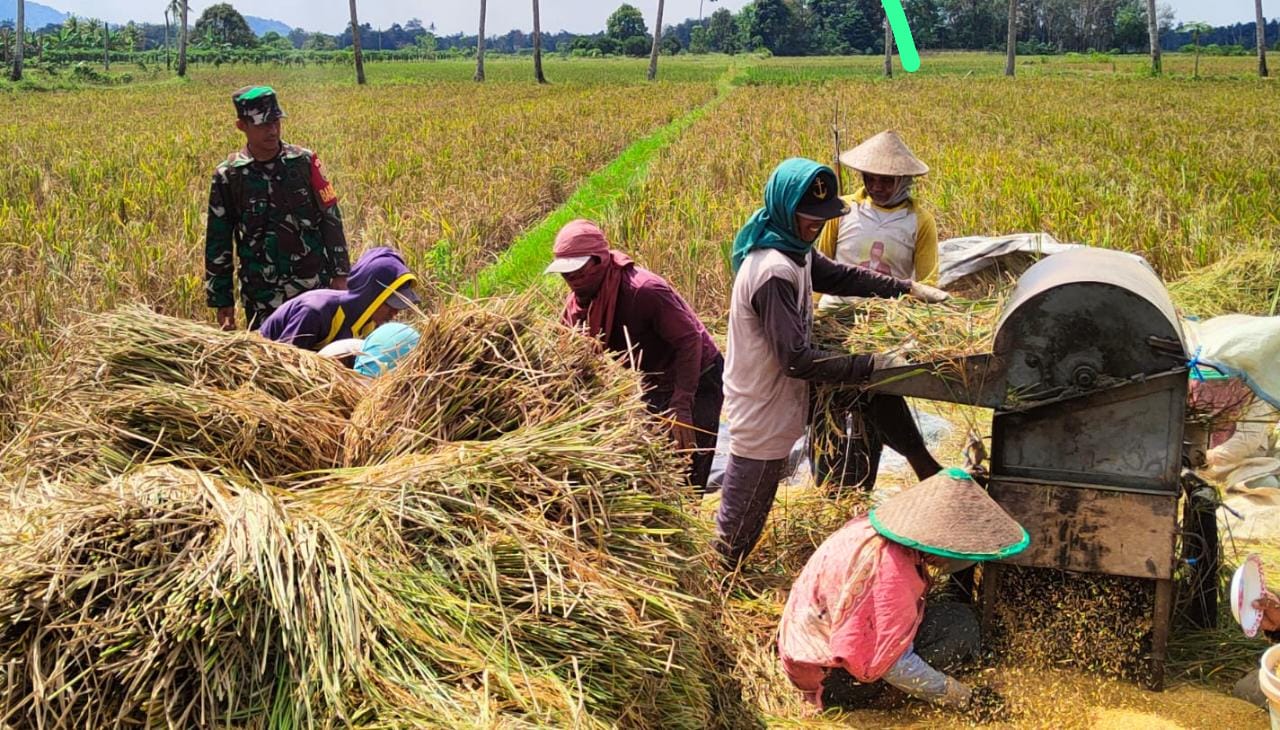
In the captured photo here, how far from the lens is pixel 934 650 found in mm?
3684

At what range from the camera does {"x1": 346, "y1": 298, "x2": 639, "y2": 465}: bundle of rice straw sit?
2.83m

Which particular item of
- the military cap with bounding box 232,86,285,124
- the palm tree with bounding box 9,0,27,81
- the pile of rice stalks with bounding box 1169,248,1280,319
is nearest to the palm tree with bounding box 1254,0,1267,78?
the palm tree with bounding box 9,0,27,81

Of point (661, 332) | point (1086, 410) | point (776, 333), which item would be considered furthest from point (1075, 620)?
point (661, 332)

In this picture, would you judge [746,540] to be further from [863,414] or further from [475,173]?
[475,173]

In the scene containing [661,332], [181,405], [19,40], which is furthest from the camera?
[19,40]

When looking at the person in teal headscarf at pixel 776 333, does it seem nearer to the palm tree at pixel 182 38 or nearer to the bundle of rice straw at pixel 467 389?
the bundle of rice straw at pixel 467 389

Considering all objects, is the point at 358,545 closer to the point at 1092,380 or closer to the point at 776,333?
the point at 776,333

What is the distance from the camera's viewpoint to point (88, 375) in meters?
2.98

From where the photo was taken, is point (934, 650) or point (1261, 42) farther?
point (1261, 42)

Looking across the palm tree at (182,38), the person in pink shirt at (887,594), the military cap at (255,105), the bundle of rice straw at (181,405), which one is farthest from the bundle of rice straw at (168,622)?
the palm tree at (182,38)

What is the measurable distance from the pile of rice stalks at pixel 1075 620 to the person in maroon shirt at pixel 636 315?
1.19 metres

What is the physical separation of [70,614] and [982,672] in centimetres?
283

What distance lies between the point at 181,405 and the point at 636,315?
1.80m

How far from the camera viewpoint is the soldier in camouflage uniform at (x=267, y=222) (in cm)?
520
